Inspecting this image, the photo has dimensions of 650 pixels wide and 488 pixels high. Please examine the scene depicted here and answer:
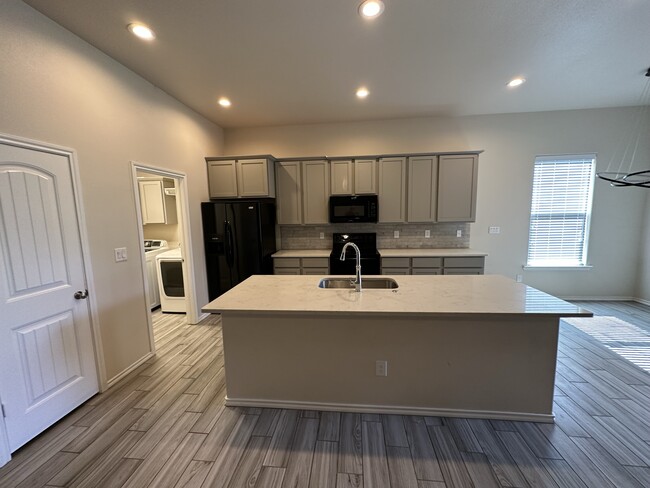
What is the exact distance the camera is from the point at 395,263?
12.5ft

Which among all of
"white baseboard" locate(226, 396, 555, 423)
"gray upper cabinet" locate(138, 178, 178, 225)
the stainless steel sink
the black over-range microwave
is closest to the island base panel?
"white baseboard" locate(226, 396, 555, 423)

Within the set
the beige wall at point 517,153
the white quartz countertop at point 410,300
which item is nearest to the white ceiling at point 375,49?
the beige wall at point 517,153

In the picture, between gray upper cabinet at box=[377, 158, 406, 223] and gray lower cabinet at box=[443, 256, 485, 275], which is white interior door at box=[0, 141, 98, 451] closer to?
gray upper cabinet at box=[377, 158, 406, 223]

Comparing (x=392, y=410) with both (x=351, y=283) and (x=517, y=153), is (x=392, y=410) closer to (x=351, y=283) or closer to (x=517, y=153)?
(x=351, y=283)

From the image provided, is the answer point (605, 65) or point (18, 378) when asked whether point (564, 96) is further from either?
point (18, 378)

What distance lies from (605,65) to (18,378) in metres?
5.74

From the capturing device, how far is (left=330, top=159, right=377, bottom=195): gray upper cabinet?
4012 mm

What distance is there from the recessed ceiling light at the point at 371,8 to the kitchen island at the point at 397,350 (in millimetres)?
2058

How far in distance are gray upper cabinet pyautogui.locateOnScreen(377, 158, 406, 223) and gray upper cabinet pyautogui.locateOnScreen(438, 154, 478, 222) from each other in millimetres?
543

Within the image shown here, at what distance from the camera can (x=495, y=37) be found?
2170mm

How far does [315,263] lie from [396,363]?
2296 mm

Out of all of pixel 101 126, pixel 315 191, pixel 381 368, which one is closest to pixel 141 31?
pixel 101 126

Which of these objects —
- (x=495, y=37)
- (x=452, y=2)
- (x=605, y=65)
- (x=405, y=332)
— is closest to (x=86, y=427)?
(x=405, y=332)

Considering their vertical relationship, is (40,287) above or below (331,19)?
below
